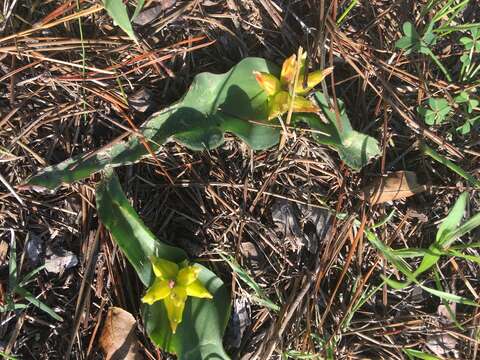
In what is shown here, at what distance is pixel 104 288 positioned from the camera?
4.66 feet

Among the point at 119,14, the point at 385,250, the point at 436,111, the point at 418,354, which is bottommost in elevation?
the point at 418,354

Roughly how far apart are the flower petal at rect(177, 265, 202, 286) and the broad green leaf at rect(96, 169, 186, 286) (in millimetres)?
73

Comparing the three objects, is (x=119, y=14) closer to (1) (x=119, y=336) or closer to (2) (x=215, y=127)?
(2) (x=215, y=127)

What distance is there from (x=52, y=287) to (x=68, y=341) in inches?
5.7

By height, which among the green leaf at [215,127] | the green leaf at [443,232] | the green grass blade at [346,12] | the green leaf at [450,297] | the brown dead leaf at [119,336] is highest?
the green grass blade at [346,12]

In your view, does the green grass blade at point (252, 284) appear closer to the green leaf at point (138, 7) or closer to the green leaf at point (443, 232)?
the green leaf at point (443, 232)

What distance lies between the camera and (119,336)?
55.3 inches

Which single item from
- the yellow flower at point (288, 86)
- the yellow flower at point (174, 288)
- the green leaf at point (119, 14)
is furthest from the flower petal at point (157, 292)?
the green leaf at point (119, 14)

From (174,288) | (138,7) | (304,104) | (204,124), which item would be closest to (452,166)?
(304,104)

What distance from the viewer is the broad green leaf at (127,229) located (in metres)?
1.36

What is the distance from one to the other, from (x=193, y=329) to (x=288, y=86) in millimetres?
658

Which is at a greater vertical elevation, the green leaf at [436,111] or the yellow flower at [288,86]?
the yellow flower at [288,86]

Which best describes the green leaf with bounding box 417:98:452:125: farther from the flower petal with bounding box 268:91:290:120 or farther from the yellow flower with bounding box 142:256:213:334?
the yellow flower with bounding box 142:256:213:334

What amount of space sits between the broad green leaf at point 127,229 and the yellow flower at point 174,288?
0.13 feet
